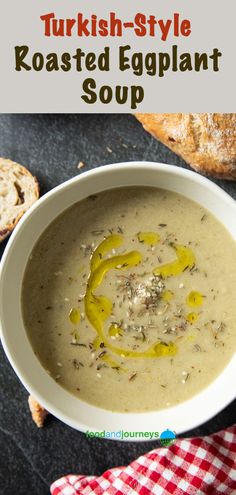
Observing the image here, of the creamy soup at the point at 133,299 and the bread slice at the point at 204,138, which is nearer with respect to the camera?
the creamy soup at the point at 133,299

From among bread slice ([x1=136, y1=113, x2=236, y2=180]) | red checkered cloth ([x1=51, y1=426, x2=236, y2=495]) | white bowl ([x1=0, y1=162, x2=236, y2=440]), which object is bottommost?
red checkered cloth ([x1=51, y1=426, x2=236, y2=495])

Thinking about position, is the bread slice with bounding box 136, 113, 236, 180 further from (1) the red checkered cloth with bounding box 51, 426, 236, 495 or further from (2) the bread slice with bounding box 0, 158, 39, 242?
(1) the red checkered cloth with bounding box 51, 426, 236, 495

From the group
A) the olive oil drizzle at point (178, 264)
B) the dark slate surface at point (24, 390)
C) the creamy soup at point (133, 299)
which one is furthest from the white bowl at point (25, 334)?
the dark slate surface at point (24, 390)

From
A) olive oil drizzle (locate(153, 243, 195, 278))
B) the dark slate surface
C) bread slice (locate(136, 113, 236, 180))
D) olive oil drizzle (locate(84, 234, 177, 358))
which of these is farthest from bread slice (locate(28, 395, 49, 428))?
bread slice (locate(136, 113, 236, 180))

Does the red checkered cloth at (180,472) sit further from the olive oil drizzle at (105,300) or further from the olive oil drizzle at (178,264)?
the olive oil drizzle at (178,264)

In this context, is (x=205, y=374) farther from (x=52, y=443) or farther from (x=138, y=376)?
(x=52, y=443)

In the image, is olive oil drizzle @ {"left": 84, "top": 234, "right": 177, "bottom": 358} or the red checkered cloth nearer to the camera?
olive oil drizzle @ {"left": 84, "top": 234, "right": 177, "bottom": 358}

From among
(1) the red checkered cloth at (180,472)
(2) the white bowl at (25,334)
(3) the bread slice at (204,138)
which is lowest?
(1) the red checkered cloth at (180,472)
